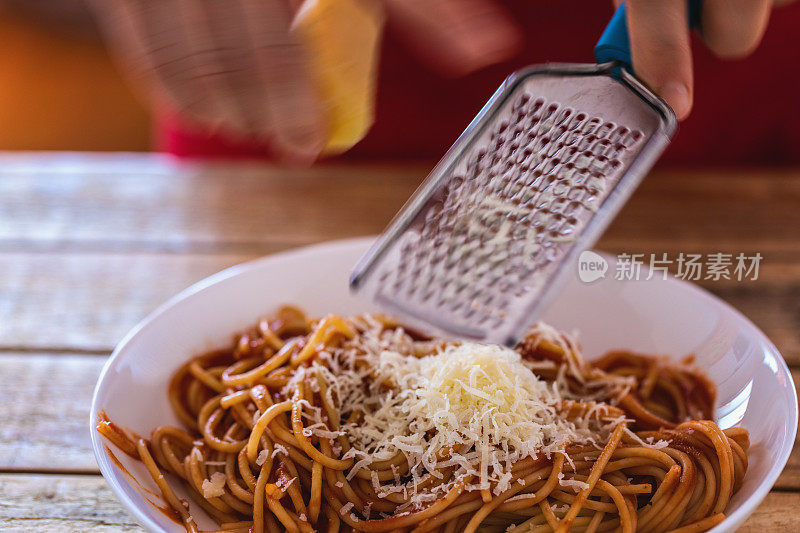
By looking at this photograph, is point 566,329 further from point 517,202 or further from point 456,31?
point 456,31

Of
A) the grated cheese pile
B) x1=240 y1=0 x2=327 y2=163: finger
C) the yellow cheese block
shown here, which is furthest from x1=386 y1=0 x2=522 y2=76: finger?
the grated cheese pile

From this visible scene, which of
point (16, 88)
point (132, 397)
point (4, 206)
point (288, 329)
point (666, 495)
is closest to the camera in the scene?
point (666, 495)

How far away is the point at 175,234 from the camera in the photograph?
2.22 m

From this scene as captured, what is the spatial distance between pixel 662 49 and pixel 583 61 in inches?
53.9

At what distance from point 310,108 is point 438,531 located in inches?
52.8

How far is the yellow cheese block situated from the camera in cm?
199

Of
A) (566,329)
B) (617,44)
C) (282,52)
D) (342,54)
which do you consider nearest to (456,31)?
(342,54)

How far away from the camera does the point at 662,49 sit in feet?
3.73

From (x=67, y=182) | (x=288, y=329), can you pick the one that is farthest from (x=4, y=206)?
(x=288, y=329)

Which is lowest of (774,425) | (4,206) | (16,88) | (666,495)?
(16,88)

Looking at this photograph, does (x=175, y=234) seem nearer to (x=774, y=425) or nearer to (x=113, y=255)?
(x=113, y=255)

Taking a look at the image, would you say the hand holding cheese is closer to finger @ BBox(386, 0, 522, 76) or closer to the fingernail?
finger @ BBox(386, 0, 522, 76)

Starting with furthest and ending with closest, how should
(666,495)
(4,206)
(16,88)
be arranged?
1. (16,88)
2. (4,206)
3. (666,495)

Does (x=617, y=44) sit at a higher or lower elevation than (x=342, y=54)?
higher
